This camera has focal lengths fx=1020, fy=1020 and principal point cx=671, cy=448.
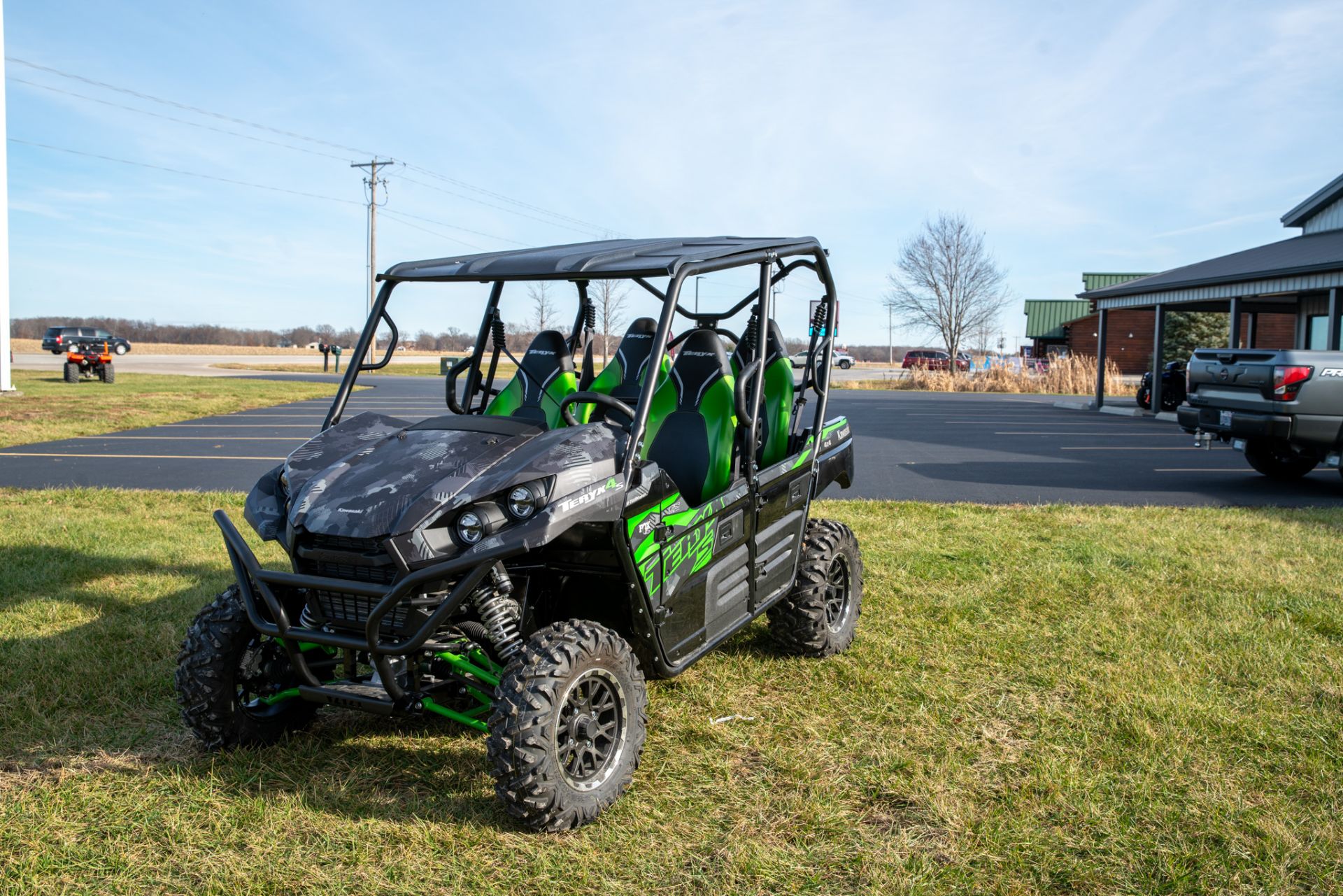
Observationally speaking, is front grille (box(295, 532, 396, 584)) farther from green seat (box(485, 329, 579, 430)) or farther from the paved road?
the paved road

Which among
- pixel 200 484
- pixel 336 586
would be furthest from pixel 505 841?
pixel 200 484

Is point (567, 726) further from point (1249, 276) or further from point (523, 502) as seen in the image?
point (1249, 276)

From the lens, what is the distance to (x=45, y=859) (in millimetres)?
3072

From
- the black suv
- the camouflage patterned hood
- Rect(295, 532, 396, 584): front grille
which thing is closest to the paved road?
the camouflage patterned hood

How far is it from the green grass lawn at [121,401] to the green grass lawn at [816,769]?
35.3 ft

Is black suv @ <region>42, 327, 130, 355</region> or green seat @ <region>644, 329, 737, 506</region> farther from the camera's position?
black suv @ <region>42, 327, 130, 355</region>

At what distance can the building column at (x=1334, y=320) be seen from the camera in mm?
16594

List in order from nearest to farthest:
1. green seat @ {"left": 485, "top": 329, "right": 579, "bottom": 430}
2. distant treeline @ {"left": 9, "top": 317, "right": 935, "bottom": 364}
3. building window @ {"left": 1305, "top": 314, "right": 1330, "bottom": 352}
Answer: green seat @ {"left": 485, "top": 329, "right": 579, "bottom": 430}, building window @ {"left": 1305, "top": 314, "right": 1330, "bottom": 352}, distant treeline @ {"left": 9, "top": 317, "right": 935, "bottom": 364}

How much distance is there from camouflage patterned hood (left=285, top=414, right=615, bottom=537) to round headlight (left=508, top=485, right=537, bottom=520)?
1.5 inches

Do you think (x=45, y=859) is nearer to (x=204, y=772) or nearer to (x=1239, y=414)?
(x=204, y=772)

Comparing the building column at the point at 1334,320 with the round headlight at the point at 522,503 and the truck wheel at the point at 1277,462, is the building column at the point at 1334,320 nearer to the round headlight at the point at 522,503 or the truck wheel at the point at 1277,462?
the truck wheel at the point at 1277,462

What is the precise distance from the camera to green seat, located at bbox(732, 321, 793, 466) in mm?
4891

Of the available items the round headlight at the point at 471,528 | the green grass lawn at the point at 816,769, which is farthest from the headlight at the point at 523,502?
the green grass lawn at the point at 816,769

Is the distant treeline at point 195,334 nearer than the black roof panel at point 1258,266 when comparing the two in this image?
No
